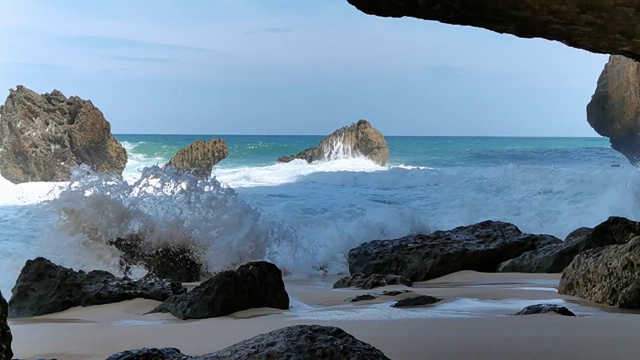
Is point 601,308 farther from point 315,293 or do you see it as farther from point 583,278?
point 315,293

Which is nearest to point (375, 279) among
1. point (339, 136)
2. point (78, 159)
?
point (78, 159)

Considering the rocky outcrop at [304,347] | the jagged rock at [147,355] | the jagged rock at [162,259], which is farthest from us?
the jagged rock at [162,259]

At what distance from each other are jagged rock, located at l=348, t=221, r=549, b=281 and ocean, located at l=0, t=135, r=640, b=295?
1460 mm

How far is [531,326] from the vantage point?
2.46 metres

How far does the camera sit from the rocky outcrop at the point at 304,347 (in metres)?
1.61

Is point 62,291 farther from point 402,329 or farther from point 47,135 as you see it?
point 47,135

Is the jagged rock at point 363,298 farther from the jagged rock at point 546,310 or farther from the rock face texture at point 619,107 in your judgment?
the rock face texture at point 619,107

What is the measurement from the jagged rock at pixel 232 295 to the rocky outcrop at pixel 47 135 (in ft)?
48.8

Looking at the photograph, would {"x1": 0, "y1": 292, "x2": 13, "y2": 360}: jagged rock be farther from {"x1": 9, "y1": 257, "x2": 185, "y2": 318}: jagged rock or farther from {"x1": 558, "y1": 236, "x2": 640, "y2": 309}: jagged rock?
{"x1": 558, "y1": 236, "x2": 640, "y2": 309}: jagged rock

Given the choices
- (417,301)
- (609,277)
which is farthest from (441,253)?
(417,301)

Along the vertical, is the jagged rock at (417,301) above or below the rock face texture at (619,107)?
below

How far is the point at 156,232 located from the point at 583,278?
475 centimetres

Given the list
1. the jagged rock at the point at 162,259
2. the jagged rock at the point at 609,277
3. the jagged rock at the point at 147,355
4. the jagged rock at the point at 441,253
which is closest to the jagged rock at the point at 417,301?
the jagged rock at the point at 609,277

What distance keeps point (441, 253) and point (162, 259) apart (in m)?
2.73
